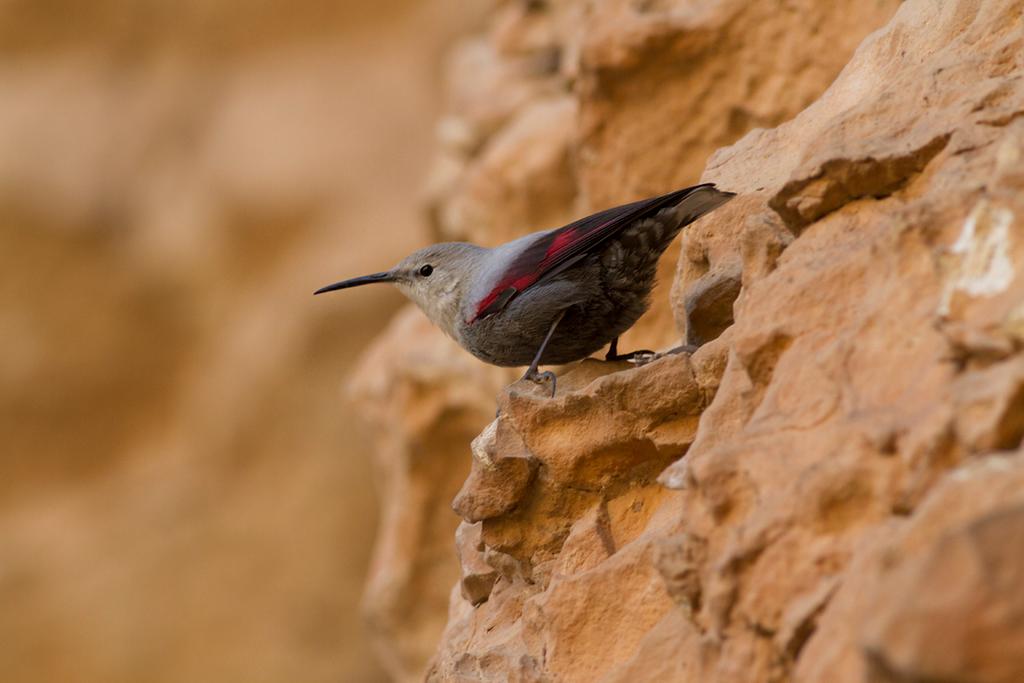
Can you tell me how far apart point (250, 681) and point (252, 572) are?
836 millimetres

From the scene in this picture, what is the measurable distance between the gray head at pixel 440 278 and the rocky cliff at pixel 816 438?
0.66 m

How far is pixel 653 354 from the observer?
399 centimetres

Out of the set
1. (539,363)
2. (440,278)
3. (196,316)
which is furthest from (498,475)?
(196,316)

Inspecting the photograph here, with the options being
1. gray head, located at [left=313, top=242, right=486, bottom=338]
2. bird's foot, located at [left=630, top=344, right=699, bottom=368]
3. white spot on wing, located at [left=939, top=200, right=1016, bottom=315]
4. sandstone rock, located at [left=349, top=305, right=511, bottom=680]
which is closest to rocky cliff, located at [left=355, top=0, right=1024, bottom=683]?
white spot on wing, located at [left=939, top=200, right=1016, bottom=315]

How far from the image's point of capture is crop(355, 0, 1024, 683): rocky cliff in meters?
1.93

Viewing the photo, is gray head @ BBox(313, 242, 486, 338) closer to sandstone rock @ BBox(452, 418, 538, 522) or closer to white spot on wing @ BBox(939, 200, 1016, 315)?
sandstone rock @ BBox(452, 418, 538, 522)

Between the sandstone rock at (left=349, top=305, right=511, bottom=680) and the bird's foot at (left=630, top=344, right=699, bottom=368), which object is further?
the sandstone rock at (left=349, top=305, right=511, bottom=680)

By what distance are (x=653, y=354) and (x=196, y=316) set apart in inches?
307

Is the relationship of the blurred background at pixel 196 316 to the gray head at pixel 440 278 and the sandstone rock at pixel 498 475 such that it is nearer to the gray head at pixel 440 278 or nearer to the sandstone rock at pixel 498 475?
the gray head at pixel 440 278

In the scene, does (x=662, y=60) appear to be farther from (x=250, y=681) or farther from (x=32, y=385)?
(x=32, y=385)

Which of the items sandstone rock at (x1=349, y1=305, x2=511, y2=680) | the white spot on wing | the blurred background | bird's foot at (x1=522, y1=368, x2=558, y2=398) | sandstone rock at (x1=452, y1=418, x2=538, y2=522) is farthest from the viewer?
the blurred background

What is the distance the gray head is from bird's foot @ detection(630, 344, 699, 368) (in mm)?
637

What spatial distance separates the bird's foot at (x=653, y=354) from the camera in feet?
11.5

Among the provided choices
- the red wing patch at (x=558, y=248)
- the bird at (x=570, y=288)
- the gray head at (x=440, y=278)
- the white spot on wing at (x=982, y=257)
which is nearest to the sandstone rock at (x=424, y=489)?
Result: the gray head at (x=440, y=278)
